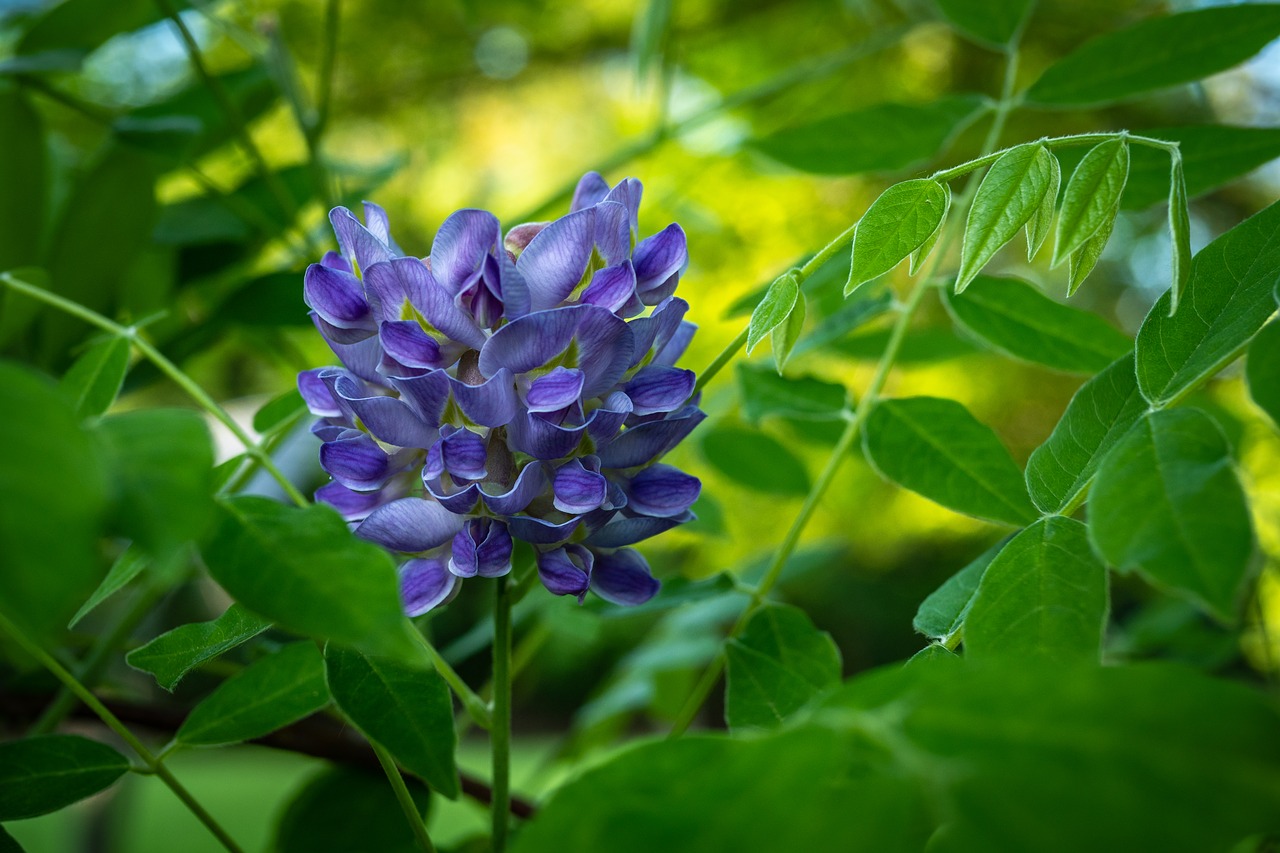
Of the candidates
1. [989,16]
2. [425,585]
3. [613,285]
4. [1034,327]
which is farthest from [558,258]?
[989,16]

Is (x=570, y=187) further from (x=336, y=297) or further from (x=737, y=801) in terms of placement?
(x=737, y=801)

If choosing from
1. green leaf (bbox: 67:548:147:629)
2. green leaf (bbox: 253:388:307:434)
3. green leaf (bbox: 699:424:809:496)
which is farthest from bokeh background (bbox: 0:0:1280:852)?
green leaf (bbox: 67:548:147:629)

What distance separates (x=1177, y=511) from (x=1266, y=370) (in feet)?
0.14

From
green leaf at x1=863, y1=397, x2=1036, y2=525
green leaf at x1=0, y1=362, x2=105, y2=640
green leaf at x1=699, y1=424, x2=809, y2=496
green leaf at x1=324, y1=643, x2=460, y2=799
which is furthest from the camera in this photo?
green leaf at x1=699, y1=424, x2=809, y2=496

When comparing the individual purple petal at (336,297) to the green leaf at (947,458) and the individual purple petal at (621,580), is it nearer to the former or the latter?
the individual purple petal at (621,580)

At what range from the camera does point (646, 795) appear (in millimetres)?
231

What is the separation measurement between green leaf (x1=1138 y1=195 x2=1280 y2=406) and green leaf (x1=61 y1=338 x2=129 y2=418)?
38 cm

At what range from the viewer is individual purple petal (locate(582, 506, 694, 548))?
1.17 feet

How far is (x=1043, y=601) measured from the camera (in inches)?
11.2

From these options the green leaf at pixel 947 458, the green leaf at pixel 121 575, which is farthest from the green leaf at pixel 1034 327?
the green leaf at pixel 121 575

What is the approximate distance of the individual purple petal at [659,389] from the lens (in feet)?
1.13

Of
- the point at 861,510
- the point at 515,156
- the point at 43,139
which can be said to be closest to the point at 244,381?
the point at 515,156

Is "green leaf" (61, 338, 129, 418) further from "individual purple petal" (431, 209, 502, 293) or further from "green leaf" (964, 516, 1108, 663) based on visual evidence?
"green leaf" (964, 516, 1108, 663)

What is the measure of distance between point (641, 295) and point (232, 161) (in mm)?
790
